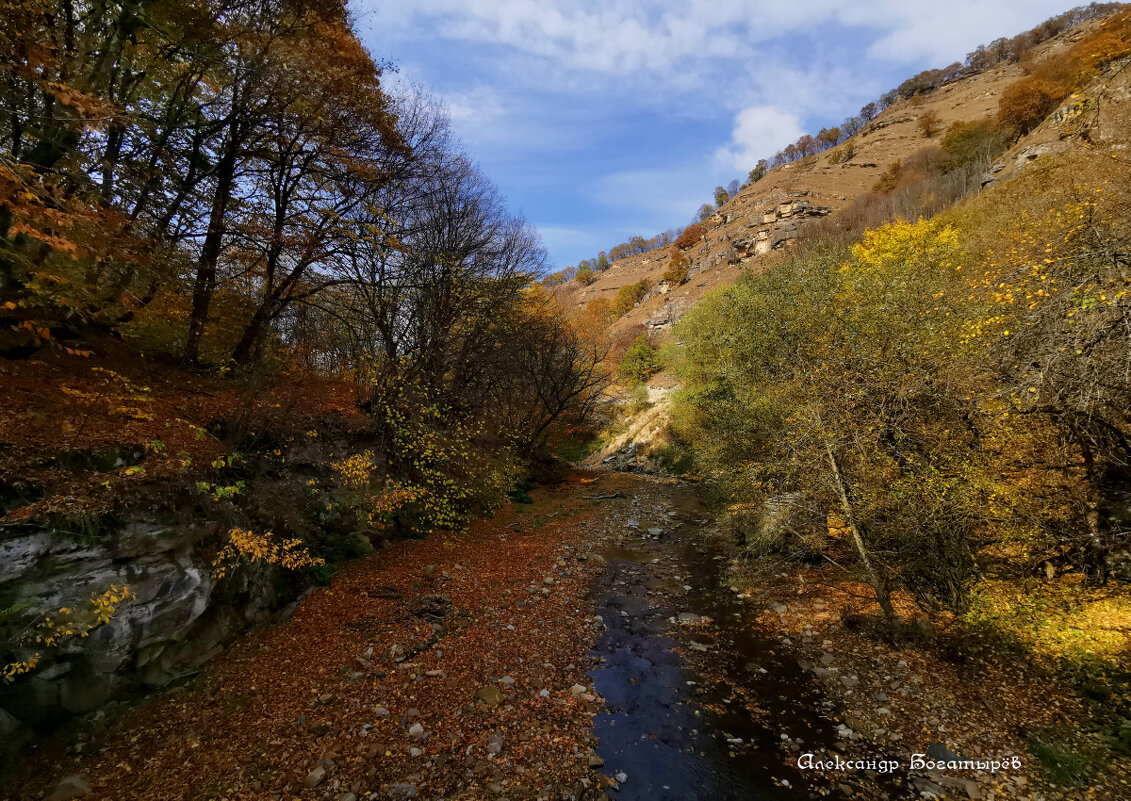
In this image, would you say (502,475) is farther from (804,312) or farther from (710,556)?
(804,312)

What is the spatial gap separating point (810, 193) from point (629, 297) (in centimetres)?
3559

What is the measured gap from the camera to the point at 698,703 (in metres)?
7.26

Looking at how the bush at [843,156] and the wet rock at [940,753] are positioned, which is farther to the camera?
the bush at [843,156]

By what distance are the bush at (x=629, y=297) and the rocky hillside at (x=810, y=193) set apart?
78.1 inches

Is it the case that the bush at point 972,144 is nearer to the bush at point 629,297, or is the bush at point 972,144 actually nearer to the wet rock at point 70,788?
the bush at point 629,297

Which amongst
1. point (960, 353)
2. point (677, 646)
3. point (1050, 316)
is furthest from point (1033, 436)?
point (677, 646)

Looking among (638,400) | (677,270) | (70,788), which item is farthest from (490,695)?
(677,270)

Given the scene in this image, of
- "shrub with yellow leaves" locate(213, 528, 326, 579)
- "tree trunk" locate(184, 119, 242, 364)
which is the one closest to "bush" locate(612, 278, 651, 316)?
"tree trunk" locate(184, 119, 242, 364)

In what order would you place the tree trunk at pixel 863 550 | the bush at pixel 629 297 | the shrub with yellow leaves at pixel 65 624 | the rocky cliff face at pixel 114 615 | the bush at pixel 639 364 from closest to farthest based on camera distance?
the shrub with yellow leaves at pixel 65 624 → the rocky cliff face at pixel 114 615 → the tree trunk at pixel 863 550 → the bush at pixel 639 364 → the bush at pixel 629 297

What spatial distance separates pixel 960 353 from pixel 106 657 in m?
14.4

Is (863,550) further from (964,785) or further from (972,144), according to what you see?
(972,144)

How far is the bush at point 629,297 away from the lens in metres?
86.2

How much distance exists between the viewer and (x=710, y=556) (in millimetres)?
14148

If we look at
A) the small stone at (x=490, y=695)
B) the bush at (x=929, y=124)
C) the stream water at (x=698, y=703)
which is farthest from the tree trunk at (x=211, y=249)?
the bush at (x=929, y=124)
